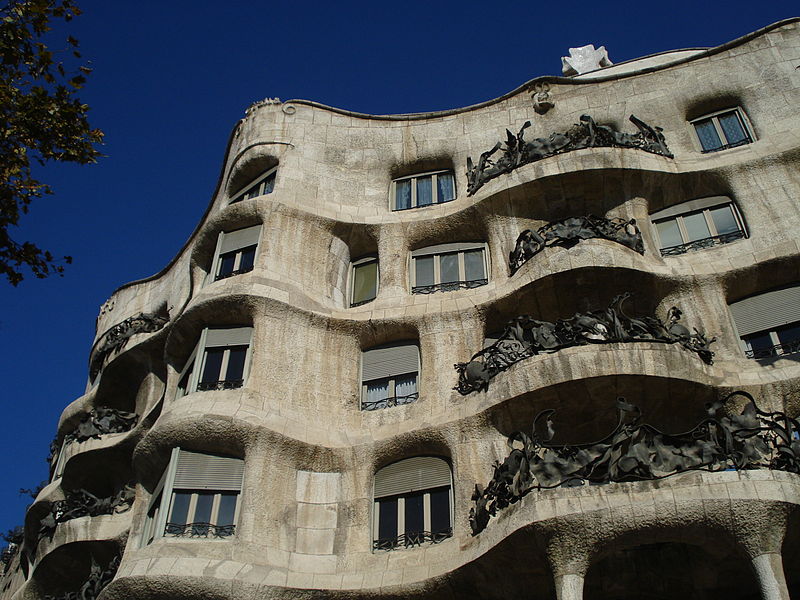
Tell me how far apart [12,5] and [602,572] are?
519 inches

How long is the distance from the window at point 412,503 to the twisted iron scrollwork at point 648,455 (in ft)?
6.69

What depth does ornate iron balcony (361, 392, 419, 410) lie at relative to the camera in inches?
706

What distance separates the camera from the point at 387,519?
16281 millimetres

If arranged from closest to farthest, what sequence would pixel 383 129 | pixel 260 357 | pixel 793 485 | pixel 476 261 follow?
pixel 793 485 → pixel 260 357 → pixel 476 261 → pixel 383 129

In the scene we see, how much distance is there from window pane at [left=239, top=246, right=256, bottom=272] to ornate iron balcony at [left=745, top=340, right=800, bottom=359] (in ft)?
35.1

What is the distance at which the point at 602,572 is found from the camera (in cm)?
1405

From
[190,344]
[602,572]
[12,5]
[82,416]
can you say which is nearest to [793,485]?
[602,572]

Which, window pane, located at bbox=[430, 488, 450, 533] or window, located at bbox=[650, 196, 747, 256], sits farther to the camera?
window, located at bbox=[650, 196, 747, 256]

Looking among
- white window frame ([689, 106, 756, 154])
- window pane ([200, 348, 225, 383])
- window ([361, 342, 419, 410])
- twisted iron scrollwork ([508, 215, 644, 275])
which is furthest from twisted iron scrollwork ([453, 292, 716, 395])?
white window frame ([689, 106, 756, 154])

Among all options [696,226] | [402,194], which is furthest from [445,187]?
[696,226]

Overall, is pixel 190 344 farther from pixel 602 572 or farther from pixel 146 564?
pixel 602 572

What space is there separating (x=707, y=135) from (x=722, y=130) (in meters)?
0.36

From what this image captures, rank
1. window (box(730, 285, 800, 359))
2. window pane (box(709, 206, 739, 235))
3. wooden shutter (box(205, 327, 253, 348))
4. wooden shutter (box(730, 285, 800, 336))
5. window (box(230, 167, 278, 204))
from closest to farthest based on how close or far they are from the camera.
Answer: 1. window (box(730, 285, 800, 359))
2. wooden shutter (box(730, 285, 800, 336))
3. wooden shutter (box(205, 327, 253, 348))
4. window pane (box(709, 206, 739, 235))
5. window (box(230, 167, 278, 204))

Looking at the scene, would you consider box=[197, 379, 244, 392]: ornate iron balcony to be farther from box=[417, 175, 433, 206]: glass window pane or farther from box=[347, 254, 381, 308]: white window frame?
box=[417, 175, 433, 206]: glass window pane
